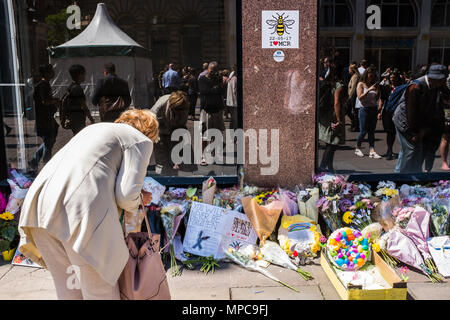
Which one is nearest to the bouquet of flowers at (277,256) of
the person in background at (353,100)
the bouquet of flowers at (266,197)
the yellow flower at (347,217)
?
the bouquet of flowers at (266,197)

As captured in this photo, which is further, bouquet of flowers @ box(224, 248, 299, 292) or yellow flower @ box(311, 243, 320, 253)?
yellow flower @ box(311, 243, 320, 253)

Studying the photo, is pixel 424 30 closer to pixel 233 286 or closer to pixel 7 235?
pixel 233 286

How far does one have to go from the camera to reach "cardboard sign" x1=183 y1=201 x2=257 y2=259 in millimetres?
4504

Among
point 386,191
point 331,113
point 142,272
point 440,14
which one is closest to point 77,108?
point 331,113

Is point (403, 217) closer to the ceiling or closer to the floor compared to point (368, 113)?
closer to the floor

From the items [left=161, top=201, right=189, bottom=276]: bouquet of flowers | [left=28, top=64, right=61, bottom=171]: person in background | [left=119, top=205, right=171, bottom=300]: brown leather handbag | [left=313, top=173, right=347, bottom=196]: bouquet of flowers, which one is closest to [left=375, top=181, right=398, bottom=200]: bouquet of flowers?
[left=313, top=173, right=347, bottom=196]: bouquet of flowers

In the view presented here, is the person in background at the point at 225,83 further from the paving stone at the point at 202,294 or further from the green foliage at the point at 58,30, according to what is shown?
the paving stone at the point at 202,294

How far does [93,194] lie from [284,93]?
2987mm

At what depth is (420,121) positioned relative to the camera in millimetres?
5562

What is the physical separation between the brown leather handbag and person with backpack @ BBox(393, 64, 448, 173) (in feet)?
A: 12.0

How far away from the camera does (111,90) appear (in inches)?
209

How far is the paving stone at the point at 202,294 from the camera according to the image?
3.83m

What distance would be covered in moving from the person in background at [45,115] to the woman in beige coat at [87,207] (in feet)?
9.62

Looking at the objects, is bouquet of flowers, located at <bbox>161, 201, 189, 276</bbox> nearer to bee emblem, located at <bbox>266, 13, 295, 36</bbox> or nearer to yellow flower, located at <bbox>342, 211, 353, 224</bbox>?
yellow flower, located at <bbox>342, 211, 353, 224</bbox>
